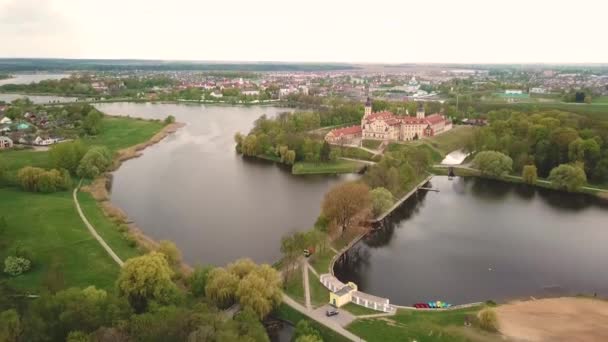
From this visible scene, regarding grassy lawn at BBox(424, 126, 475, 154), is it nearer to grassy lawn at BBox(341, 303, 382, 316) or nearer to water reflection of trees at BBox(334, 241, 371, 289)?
water reflection of trees at BBox(334, 241, 371, 289)

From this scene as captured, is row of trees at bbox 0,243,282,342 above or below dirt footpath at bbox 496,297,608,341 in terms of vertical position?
above

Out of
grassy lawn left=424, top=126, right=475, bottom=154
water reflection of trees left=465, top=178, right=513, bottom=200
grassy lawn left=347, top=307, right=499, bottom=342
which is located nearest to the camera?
grassy lawn left=347, top=307, right=499, bottom=342

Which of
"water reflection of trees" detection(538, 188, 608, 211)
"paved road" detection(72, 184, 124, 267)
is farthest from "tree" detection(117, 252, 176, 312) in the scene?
"water reflection of trees" detection(538, 188, 608, 211)

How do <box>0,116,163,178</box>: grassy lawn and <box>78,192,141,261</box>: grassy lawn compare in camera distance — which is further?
<box>0,116,163,178</box>: grassy lawn

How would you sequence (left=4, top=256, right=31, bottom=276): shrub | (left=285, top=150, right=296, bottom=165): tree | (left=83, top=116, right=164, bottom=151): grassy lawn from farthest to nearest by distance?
(left=83, top=116, right=164, bottom=151): grassy lawn → (left=285, top=150, right=296, bottom=165): tree → (left=4, top=256, right=31, bottom=276): shrub

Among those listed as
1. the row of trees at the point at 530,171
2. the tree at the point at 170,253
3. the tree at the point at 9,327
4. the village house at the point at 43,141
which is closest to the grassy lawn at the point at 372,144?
the row of trees at the point at 530,171

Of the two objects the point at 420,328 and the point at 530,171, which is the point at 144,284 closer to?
the point at 420,328

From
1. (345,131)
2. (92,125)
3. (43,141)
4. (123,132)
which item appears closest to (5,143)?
(43,141)

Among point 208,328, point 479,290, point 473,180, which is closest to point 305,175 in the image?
point 473,180
